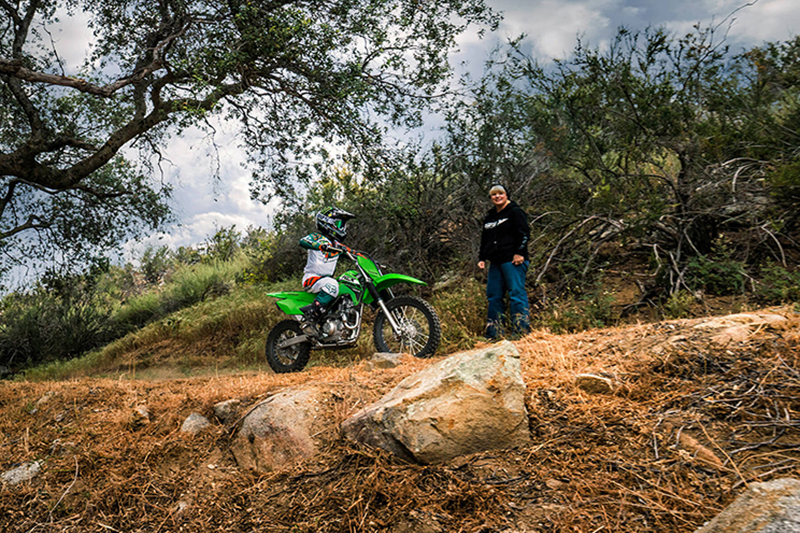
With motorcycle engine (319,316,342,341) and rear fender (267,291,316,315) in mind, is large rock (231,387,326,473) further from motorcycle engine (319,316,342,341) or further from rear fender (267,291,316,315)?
rear fender (267,291,316,315)

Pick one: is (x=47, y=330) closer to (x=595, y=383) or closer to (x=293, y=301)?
(x=293, y=301)

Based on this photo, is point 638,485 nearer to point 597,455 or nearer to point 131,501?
point 597,455

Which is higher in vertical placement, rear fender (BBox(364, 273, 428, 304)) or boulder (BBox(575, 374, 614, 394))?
rear fender (BBox(364, 273, 428, 304))

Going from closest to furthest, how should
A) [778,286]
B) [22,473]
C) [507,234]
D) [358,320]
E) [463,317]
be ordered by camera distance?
1. [22,473]
2. [778,286]
3. [358,320]
4. [507,234]
5. [463,317]

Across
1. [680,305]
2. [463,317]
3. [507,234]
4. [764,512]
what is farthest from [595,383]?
[463,317]

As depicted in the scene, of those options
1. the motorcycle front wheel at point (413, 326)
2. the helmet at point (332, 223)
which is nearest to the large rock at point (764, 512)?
the motorcycle front wheel at point (413, 326)

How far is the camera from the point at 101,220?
12.5 metres

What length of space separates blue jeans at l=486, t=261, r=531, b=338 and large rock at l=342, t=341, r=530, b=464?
2.93 m

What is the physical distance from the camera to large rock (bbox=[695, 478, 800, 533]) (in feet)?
5.57

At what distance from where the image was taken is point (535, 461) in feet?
8.83

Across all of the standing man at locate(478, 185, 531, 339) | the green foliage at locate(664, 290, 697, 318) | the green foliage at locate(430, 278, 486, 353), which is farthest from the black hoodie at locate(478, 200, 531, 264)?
the green foliage at locate(664, 290, 697, 318)

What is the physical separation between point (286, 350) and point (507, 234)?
3.29 metres

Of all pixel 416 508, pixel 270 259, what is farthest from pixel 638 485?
pixel 270 259

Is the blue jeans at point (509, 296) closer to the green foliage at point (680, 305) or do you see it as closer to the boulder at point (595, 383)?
the green foliage at point (680, 305)
